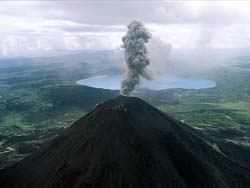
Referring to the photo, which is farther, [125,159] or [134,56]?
[134,56]

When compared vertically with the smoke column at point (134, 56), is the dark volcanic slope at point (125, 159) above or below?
below

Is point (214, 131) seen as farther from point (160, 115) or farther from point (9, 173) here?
point (9, 173)

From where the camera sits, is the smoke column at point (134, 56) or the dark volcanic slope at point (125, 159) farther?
the smoke column at point (134, 56)

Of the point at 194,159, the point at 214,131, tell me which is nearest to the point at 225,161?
the point at 194,159

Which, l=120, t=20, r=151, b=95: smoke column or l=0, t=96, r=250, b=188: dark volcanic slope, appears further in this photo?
l=120, t=20, r=151, b=95: smoke column
